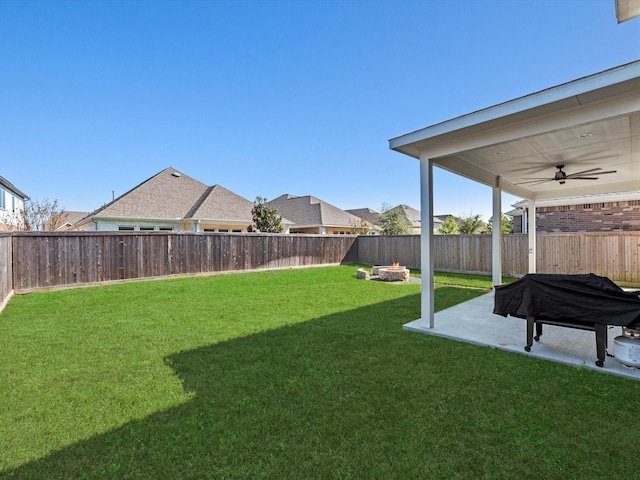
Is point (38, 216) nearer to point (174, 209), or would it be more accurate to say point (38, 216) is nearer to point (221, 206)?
point (174, 209)

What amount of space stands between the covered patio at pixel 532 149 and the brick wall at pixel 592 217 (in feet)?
16.1

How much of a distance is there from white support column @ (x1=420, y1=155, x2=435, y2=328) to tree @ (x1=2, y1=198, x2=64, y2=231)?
2071cm

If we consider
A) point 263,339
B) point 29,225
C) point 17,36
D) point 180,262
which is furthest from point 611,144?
point 29,225

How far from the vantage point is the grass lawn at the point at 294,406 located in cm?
200

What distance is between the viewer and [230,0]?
9.02 m

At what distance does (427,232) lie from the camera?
4980 millimetres

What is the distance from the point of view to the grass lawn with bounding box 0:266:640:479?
2.00 meters

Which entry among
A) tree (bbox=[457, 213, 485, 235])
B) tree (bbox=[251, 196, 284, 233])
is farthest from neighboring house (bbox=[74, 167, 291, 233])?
tree (bbox=[457, 213, 485, 235])

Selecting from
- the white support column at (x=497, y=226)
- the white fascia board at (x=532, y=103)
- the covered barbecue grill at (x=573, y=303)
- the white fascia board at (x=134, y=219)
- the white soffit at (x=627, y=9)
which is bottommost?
the covered barbecue grill at (x=573, y=303)

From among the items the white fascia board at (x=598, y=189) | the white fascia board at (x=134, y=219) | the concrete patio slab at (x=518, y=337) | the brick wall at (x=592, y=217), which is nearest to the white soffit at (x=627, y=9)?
the white fascia board at (x=598, y=189)

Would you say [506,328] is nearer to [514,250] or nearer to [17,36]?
[514,250]

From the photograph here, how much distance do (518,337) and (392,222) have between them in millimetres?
19571

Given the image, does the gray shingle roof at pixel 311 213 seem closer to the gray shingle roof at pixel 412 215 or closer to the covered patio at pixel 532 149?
the gray shingle roof at pixel 412 215

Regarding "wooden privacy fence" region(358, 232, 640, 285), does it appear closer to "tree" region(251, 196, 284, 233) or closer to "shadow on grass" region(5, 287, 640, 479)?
"tree" region(251, 196, 284, 233)
